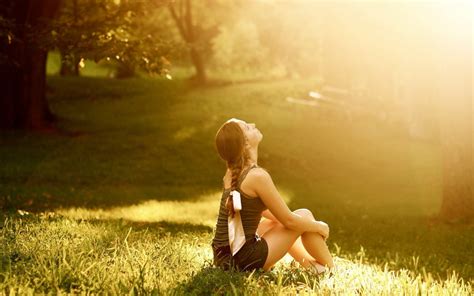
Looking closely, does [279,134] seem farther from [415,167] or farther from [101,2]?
[101,2]

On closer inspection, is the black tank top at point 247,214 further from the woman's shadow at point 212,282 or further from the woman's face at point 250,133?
the woman's shadow at point 212,282

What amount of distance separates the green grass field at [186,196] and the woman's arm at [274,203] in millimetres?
437

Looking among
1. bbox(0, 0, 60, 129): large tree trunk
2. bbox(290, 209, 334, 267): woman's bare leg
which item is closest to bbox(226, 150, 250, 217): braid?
bbox(290, 209, 334, 267): woman's bare leg

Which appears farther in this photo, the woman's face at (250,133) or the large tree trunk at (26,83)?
the large tree trunk at (26,83)

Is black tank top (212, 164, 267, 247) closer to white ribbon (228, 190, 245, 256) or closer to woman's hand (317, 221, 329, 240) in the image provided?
white ribbon (228, 190, 245, 256)

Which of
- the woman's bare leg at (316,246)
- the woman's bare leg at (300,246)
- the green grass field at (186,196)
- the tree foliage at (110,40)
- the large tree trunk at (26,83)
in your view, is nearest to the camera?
the green grass field at (186,196)

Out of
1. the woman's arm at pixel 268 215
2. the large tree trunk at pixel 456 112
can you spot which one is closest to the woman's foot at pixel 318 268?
the woman's arm at pixel 268 215

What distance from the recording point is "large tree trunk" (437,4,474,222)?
1244 cm

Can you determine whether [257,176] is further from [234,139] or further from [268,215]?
[268,215]

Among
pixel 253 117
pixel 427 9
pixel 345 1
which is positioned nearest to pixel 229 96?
pixel 253 117

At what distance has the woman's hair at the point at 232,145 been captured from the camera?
6219 millimetres

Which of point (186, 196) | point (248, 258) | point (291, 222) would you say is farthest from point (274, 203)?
point (186, 196)

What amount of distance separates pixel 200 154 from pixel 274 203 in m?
13.1

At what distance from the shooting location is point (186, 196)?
15336 mm
